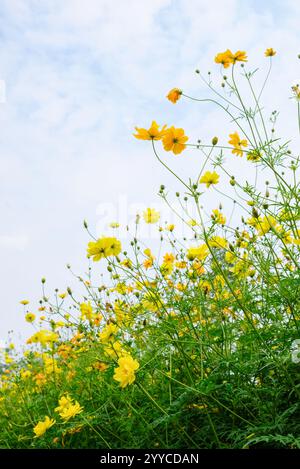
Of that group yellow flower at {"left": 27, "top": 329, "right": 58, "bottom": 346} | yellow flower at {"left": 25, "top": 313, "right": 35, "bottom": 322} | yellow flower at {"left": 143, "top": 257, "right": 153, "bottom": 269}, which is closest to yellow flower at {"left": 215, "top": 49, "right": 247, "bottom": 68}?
yellow flower at {"left": 143, "top": 257, "right": 153, "bottom": 269}

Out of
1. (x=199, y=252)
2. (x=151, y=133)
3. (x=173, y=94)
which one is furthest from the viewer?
(x=199, y=252)

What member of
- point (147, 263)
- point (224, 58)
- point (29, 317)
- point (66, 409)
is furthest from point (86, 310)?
point (224, 58)

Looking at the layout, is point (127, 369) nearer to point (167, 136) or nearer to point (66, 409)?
point (66, 409)

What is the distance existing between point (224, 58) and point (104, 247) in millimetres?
1215

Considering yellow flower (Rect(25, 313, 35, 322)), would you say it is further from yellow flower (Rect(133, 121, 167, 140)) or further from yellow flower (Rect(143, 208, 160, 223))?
yellow flower (Rect(133, 121, 167, 140))

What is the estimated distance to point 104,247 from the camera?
2.19m

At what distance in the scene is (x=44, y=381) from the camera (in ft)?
12.2

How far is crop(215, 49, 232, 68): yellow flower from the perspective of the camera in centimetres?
262

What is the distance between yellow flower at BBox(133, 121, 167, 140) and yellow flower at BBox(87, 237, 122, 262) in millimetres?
448
